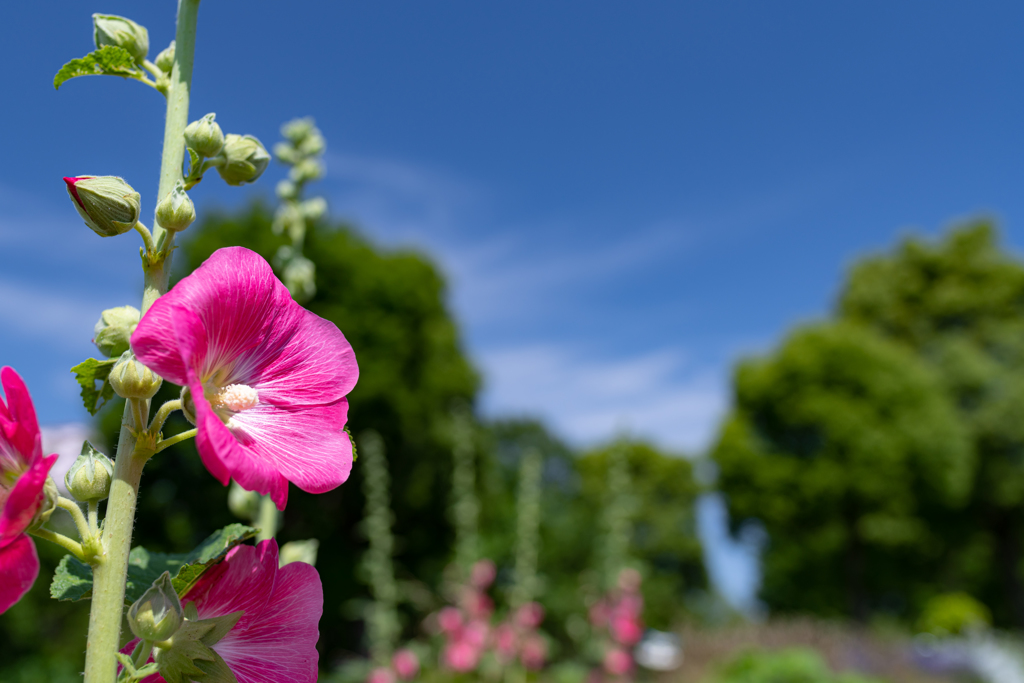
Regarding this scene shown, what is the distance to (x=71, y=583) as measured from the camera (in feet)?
2.32

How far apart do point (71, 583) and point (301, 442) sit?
0.85 feet

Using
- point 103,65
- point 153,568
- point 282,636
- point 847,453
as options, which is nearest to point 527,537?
point 153,568

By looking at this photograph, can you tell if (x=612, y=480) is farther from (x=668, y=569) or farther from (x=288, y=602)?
(x=668, y=569)

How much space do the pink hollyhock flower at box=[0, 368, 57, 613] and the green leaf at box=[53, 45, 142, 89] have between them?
1.33 feet

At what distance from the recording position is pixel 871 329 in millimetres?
20891

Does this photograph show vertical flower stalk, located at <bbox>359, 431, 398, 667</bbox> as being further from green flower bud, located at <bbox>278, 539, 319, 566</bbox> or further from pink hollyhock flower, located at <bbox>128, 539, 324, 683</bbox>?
pink hollyhock flower, located at <bbox>128, 539, 324, 683</bbox>

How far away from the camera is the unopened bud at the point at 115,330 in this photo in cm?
70

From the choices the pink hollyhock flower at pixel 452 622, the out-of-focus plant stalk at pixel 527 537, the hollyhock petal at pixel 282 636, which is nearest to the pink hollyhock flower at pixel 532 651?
the out-of-focus plant stalk at pixel 527 537

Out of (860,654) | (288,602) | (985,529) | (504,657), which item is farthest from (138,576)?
(985,529)

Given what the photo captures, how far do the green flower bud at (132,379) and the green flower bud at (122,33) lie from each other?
43 centimetres

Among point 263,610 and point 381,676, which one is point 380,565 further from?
point 263,610

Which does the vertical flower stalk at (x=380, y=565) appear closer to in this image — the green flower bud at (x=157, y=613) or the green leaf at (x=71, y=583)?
Result: the green leaf at (x=71, y=583)

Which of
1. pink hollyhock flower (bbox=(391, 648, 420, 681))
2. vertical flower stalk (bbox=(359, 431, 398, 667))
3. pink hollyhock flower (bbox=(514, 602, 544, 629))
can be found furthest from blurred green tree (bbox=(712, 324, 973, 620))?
vertical flower stalk (bbox=(359, 431, 398, 667))

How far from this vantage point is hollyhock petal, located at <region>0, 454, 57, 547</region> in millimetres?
542
